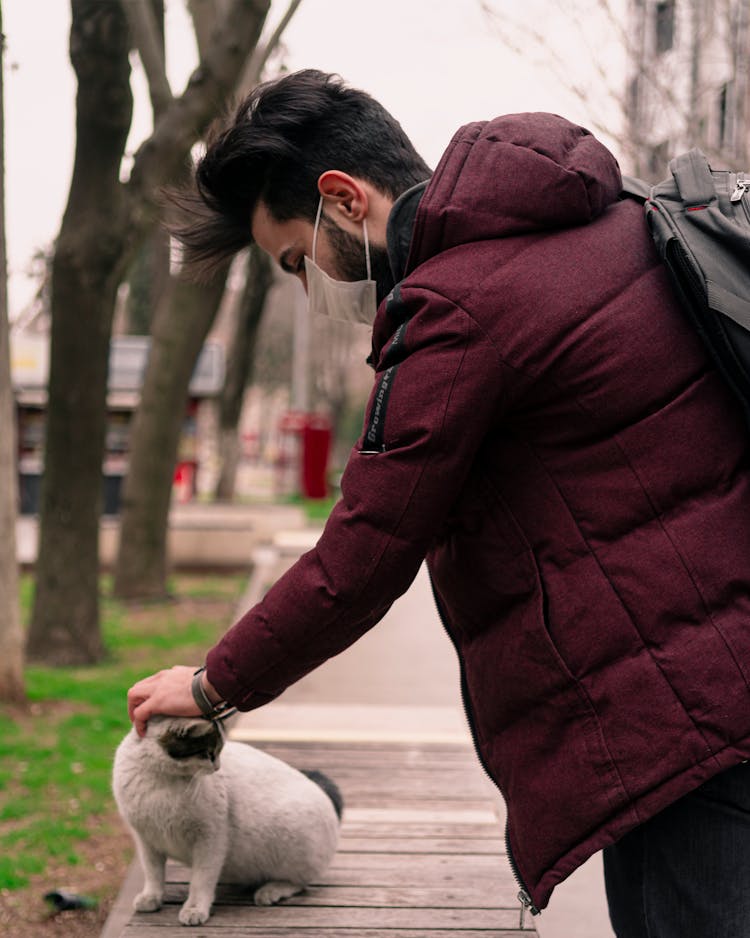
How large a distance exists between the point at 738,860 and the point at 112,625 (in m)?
8.25

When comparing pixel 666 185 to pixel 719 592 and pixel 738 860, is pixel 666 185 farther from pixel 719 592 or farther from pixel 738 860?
pixel 738 860

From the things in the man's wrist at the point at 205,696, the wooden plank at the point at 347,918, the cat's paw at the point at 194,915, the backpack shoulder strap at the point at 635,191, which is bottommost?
the wooden plank at the point at 347,918

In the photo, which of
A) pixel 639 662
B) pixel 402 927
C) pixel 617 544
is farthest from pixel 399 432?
pixel 402 927

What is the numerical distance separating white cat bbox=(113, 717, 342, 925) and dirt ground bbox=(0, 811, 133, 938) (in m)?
1.24

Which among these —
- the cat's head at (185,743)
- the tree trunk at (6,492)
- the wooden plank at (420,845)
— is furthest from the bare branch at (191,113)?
the cat's head at (185,743)

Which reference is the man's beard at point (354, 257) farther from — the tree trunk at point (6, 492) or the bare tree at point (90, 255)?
the bare tree at point (90, 255)

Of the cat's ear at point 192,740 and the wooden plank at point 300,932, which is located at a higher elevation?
the cat's ear at point 192,740

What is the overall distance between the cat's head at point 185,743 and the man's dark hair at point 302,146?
1067 mm

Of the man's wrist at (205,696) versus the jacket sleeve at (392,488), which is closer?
the jacket sleeve at (392,488)

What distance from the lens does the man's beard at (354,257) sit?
2.07 m

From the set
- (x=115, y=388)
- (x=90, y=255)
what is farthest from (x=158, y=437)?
(x=115, y=388)

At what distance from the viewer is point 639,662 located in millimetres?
1695

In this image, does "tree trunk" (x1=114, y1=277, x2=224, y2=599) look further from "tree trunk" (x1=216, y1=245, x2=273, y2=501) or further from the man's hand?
the man's hand

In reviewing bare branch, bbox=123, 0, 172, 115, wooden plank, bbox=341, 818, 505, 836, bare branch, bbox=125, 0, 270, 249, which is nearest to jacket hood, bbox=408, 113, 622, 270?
wooden plank, bbox=341, 818, 505, 836
